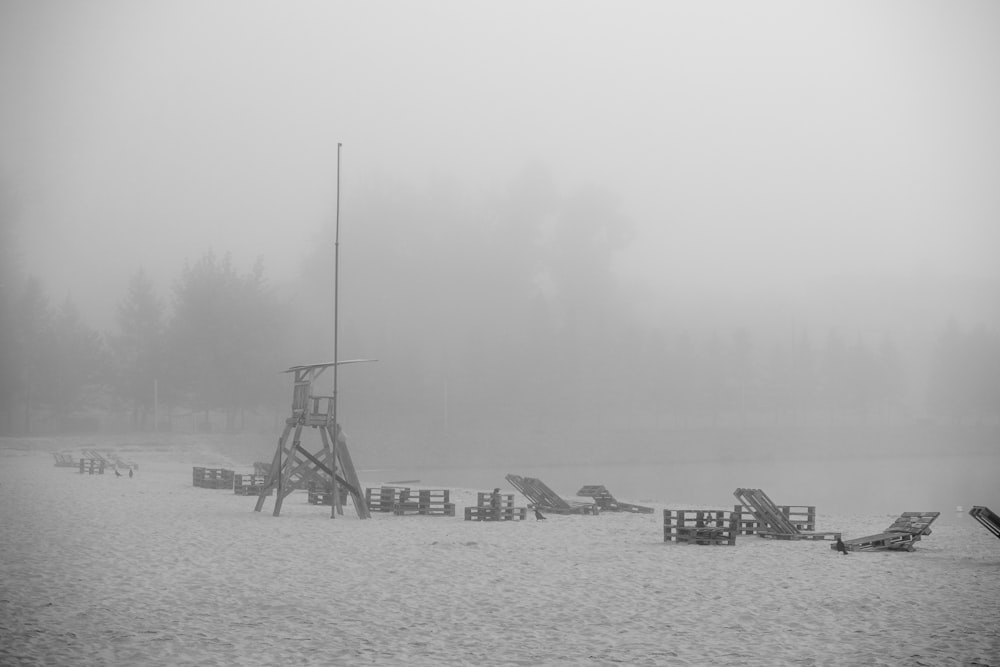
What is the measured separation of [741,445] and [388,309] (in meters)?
37.6

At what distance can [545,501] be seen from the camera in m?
29.0

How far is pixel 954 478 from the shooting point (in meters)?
56.4

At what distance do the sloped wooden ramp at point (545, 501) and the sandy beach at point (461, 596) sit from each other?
5.48 meters

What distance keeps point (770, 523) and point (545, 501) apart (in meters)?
8.32

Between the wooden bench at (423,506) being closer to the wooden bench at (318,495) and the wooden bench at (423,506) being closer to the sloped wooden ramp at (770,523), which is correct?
the wooden bench at (318,495)

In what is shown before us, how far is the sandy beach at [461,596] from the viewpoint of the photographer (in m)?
10.7

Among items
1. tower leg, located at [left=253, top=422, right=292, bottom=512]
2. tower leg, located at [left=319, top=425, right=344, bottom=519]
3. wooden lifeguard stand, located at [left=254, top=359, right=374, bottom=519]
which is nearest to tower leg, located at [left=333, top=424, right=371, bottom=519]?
wooden lifeguard stand, located at [left=254, top=359, right=374, bottom=519]

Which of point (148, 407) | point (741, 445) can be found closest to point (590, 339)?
point (741, 445)

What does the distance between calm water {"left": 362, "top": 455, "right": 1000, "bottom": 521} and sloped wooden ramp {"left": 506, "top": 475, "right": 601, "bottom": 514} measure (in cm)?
915

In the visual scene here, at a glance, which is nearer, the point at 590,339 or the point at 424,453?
the point at 424,453

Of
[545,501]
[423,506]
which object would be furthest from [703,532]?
[423,506]

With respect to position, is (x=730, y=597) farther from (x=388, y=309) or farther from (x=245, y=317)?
(x=388, y=309)

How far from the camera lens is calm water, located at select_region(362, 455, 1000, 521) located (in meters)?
40.0

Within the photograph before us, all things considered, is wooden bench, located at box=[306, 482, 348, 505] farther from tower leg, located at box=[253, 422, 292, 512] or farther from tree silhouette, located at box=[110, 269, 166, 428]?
tree silhouette, located at box=[110, 269, 166, 428]
